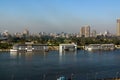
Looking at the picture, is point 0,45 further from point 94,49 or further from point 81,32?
point 81,32

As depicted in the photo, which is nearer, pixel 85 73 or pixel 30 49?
pixel 85 73

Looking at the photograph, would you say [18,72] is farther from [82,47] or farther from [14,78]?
[82,47]

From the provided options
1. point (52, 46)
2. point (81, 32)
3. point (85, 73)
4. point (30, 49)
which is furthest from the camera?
point (81, 32)

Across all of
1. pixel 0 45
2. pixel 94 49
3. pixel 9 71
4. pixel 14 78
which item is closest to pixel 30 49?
pixel 0 45

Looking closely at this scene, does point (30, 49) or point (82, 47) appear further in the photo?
point (82, 47)

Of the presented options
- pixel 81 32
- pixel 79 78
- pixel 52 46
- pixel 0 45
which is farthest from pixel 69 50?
pixel 81 32

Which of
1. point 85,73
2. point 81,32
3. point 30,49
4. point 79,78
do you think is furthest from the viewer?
point 81,32

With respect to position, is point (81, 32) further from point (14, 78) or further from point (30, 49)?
point (14, 78)

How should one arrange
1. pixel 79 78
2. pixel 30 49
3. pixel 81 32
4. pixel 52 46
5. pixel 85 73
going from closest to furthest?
pixel 79 78 < pixel 85 73 < pixel 30 49 < pixel 52 46 < pixel 81 32

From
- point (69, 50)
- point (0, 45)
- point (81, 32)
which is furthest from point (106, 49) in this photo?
point (81, 32)
